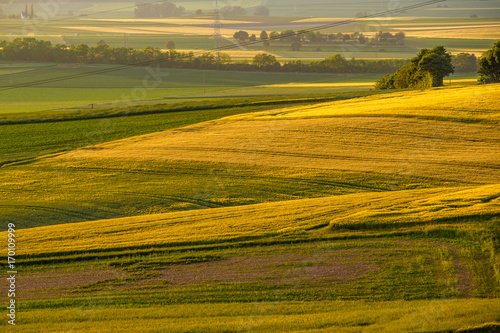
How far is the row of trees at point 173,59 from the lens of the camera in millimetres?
94188

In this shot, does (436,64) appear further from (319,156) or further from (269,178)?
(269,178)

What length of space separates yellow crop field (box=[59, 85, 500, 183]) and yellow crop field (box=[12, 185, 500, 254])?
19.7 ft

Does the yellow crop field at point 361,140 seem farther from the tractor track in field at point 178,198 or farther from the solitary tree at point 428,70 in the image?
the solitary tree at point 428,70

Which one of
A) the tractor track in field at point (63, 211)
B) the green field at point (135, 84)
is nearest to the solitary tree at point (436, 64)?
the green field at point (135, 84)

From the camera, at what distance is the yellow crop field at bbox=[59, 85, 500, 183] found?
111 ft

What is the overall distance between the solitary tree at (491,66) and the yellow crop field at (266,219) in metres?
40.2

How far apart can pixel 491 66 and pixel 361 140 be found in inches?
1295

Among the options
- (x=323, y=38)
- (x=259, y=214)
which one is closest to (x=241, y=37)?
(x=323, y=38)

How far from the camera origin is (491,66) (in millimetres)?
62688

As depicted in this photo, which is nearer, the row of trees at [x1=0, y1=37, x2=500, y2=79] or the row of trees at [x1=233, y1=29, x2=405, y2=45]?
the row of trees at [x1=0, y1=37, x2=500, y2=79]

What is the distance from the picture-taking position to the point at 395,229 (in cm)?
2300

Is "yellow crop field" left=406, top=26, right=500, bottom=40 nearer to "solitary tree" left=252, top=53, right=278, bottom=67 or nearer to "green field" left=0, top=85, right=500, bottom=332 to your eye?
"solitary tree" left=252, top=53, right=278, bottom=67

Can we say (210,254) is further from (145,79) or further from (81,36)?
(81,36)

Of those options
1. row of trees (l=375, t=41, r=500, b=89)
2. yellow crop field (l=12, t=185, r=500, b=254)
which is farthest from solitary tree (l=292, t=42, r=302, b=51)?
yellow crop field (l=12, t=185, r=500, b=254)
